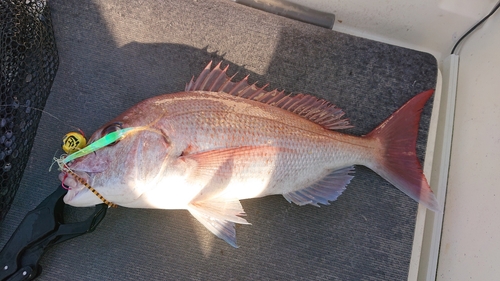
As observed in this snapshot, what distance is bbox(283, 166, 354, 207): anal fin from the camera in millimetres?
1557

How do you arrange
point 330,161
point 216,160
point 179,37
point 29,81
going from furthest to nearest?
1. point 179,37
2. point 29,81
3. point 330,161
4. point 216,160

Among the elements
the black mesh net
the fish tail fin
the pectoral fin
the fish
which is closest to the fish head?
the fish

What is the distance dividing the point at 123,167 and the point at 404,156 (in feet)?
4.27

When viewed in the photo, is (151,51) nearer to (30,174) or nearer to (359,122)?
(30,174)

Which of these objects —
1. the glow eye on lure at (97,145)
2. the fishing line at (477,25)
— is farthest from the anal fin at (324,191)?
the fishing line at (477,25)

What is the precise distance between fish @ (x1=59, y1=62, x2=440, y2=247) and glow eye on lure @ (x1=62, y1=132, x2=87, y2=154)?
2.4 inches

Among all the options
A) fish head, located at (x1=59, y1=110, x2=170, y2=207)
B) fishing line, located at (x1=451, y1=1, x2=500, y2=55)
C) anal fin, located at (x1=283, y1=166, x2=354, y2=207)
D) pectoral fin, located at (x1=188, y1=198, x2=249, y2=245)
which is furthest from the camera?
fishing line, located at (x1=451, y1=1, x2=500, y2=55)

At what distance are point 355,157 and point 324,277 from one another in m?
0.62

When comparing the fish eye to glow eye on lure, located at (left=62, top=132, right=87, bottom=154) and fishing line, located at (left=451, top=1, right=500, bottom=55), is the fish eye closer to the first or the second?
glow eye on lure, located at (left=62, top=132, right=87, bottom=154)

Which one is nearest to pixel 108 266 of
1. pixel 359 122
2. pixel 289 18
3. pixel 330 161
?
pixel 330 161

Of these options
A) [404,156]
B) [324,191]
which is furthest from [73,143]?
[404,156]

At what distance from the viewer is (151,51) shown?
1.77 m

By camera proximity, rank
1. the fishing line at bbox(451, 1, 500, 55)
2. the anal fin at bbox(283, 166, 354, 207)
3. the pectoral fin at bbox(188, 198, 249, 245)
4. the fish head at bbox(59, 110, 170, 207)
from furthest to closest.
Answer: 1. the fishing line at bbox(451, 1, 500, 55)
2. the anal fin at bbox(283, 166, 354, 207)
3. the pectoral fin at bbox(188, 198, 249, 245)
4. the fish head at bbox(59, 110, 170, 207)

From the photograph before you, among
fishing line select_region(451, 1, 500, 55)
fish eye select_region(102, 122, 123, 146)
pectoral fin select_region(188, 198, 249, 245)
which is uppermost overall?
fishing line select_region(451, 1, 500, 55)
